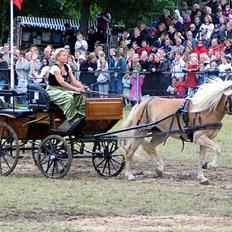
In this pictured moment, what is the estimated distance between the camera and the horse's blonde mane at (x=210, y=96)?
12.6 metres

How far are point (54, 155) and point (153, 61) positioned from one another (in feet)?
41.8

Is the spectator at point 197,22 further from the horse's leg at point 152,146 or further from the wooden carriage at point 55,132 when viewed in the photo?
the wooden carriage at point 55,132

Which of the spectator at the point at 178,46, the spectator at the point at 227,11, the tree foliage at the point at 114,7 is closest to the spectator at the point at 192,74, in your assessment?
the spectator at the point at 178,46

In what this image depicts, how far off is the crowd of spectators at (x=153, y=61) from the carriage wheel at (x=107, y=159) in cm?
888

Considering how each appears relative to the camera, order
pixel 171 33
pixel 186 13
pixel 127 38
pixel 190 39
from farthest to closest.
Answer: pixel 186 13 → pixel 127 38 → pixel 171 33 → pixel 190 39

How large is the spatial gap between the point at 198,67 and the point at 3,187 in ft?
42.7

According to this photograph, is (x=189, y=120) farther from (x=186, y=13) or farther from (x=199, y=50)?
(x=186, y=13)

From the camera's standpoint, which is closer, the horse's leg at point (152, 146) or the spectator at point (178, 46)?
the horse's leg at point (152, 146)

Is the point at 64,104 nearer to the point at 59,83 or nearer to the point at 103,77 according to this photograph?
the point at 59,83

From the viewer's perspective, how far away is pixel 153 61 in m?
25.2

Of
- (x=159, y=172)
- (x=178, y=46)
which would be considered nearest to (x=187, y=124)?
(x=159, y=172)

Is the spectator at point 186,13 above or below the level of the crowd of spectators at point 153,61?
above

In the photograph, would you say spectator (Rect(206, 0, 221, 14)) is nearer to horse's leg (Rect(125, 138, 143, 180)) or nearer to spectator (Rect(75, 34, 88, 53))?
spectator (Rect(75, 34, 88, 53))

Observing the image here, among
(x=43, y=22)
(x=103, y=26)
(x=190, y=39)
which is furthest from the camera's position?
(x=43, y=22)
